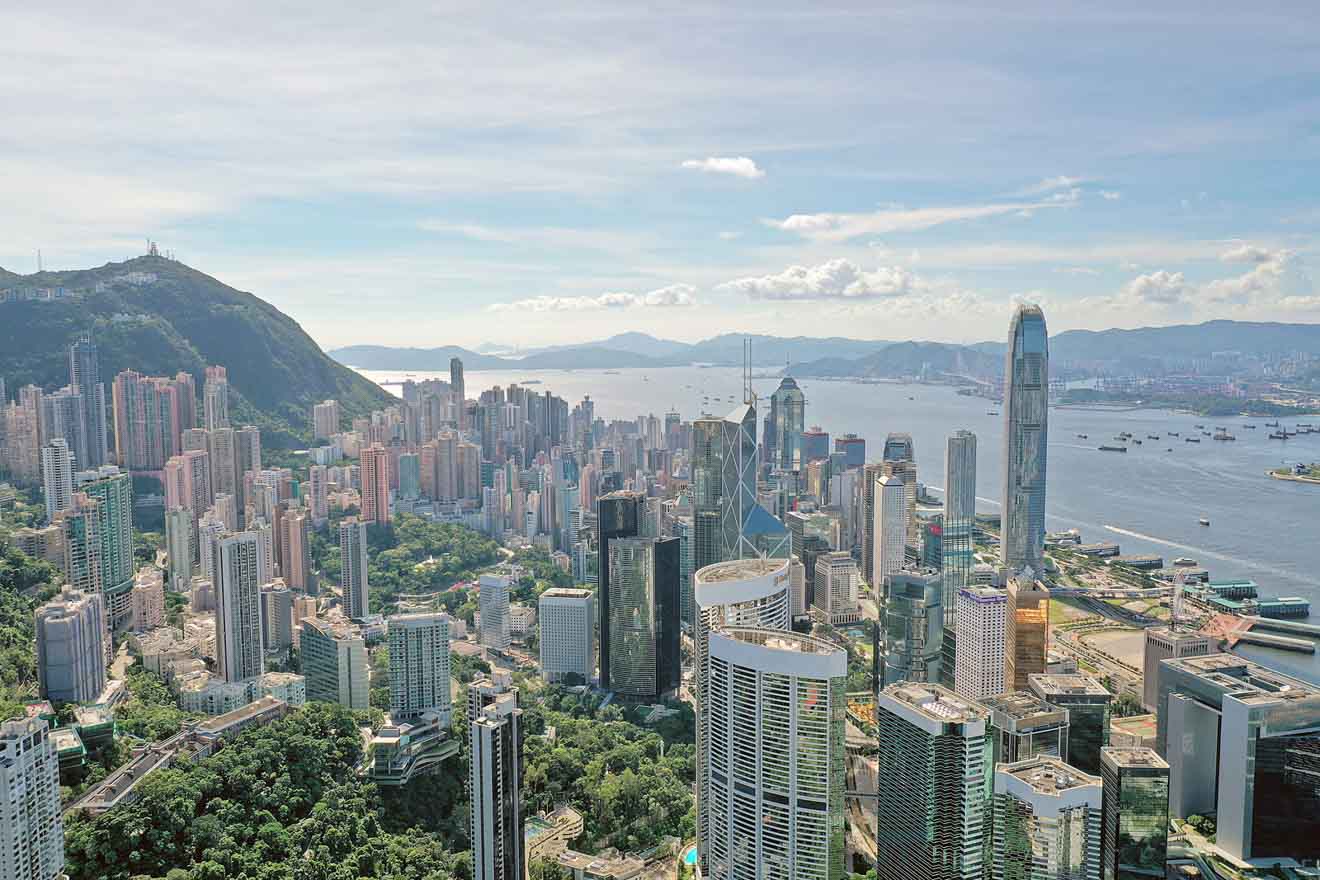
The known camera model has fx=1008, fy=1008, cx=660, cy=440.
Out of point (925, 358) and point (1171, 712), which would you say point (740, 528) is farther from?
point (925, 358)

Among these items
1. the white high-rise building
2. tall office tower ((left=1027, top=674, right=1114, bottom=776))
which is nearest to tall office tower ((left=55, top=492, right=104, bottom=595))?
the white high-rise building

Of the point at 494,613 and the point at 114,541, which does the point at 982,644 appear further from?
the point at 114,541

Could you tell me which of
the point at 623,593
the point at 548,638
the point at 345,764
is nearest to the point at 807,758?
the point at 345,764

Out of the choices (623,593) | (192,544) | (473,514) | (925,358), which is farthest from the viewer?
(925,358)

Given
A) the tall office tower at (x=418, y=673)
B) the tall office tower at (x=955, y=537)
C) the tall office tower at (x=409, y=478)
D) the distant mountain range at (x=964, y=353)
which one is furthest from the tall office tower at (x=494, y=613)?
the distant mountain range at (x=964, y=353)

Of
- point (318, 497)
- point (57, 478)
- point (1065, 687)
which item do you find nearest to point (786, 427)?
point (318, 497)

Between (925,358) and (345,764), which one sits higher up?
(925,358)

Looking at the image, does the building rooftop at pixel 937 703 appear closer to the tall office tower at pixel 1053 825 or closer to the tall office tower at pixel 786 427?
A: the tall office tower at pixel 1053 825
